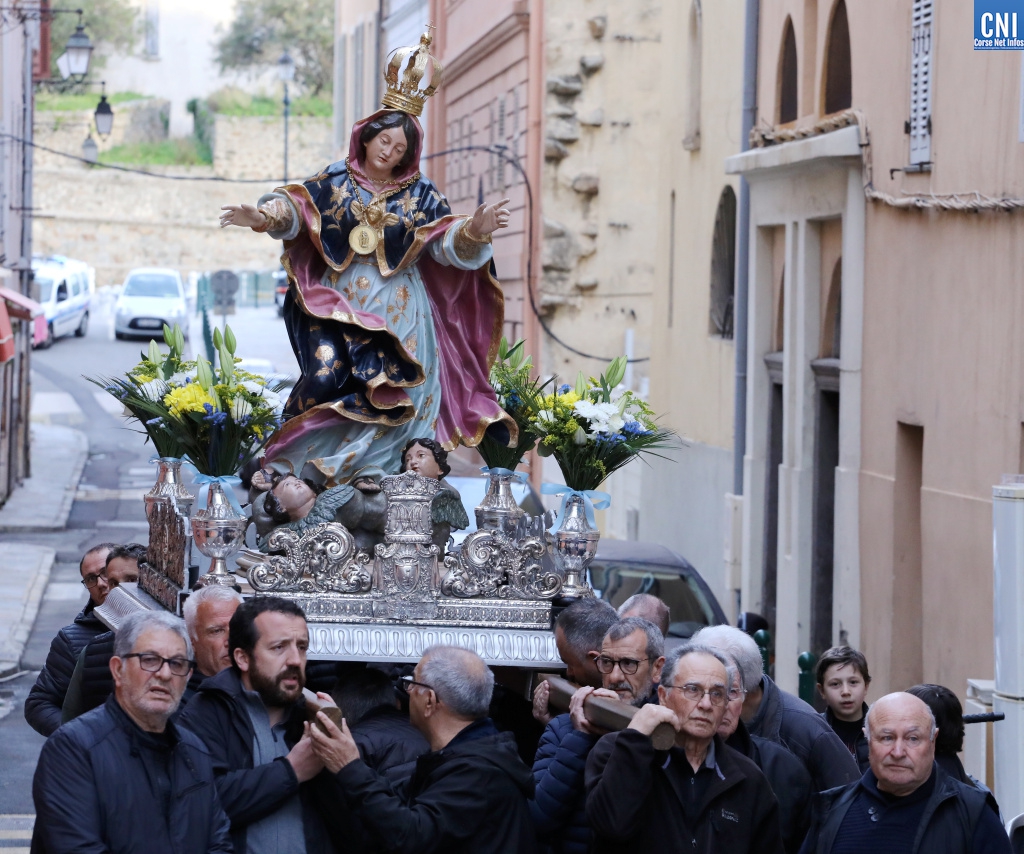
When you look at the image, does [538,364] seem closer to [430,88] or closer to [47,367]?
[430,88]

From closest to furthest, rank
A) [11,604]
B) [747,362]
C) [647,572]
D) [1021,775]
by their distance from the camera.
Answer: [1021,775]
[647,572]
[747,362]
[11,604]

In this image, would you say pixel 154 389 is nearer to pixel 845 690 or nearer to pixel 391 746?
pixel 391 746

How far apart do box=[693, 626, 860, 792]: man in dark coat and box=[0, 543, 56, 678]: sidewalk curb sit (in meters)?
9.85

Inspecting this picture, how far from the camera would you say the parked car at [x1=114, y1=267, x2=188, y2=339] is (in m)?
43.4

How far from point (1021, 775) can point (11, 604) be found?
1226 centimetres

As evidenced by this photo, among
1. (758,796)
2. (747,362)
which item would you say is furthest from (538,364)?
(758,796)

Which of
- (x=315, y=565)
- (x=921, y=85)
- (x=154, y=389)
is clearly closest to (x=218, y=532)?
(x=315, y=565)

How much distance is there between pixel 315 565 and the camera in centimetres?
665

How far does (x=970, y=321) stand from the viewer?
11.0 metres

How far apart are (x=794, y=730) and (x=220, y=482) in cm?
225

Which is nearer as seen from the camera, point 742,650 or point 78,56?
point 742,650

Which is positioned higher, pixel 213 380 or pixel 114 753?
pixel 213 380

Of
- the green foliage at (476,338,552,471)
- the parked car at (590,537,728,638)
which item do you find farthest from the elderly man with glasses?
the parked car at (590,537,728,638)

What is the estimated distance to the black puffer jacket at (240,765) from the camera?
5031 millimetres
